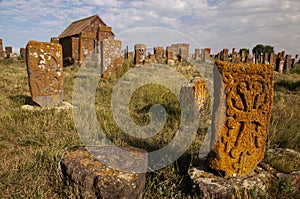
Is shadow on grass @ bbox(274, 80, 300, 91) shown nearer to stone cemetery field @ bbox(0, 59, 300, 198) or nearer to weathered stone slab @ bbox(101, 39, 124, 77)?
stone cemetery field @ bbox(0, 59, 300, 198)

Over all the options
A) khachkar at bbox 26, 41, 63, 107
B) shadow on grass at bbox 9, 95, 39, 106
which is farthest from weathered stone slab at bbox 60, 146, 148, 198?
shadow on grass at bbox 9, 95, 39, 106

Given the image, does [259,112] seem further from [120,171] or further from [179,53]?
[179,53]

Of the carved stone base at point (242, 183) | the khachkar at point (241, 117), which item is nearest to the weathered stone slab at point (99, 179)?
the carved stone base at point (242, 183)

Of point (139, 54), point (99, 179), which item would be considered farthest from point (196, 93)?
point (139, 54)

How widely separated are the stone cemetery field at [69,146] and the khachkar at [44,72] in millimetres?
521

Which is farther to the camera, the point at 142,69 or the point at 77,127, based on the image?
the point at 142,69

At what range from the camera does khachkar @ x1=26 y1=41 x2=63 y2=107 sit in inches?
199

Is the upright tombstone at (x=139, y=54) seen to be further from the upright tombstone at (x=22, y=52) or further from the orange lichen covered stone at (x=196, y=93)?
the upright tombstone at (x=22, y=52)

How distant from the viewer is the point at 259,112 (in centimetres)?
250

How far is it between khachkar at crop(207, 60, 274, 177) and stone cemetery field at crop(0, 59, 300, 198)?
33cm

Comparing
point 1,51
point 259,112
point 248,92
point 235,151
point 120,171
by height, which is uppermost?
point 1,51

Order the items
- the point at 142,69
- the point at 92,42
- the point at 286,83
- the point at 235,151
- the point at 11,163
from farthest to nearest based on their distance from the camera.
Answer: the point at 92,42 < the point at 142,69 < the point at 286,83 < the point at 11,163 < the point at 235,151

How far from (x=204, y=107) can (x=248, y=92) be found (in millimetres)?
2308

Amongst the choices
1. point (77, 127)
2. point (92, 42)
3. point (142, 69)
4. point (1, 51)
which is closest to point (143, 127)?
point (77, 127)
